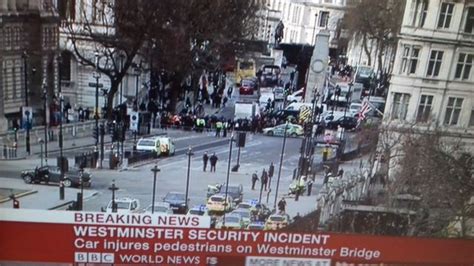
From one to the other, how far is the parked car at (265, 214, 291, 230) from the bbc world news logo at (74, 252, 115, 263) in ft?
1.67

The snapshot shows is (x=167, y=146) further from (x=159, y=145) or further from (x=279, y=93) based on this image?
(x=279, y=93)

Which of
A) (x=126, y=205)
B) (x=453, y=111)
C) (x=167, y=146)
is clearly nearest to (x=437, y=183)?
(x=453, y=111)

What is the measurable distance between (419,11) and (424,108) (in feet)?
1.00

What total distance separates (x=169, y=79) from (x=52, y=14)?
0.40 meters

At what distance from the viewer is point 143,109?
169cm

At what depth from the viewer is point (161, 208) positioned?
5.44ft

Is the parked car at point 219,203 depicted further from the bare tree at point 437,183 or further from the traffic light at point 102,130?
the bare tree at point 437,183

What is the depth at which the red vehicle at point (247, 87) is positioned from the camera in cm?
170

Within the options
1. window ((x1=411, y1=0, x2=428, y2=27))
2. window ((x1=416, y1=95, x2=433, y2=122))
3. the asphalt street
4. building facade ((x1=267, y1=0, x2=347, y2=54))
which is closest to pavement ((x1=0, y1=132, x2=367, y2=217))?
the asphalt street

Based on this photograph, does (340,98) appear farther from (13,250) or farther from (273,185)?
(13,250)

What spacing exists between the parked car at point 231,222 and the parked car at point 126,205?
0.87 feet

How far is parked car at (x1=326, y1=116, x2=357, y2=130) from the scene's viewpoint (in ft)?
5.60

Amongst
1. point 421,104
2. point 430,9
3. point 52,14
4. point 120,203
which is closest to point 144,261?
point 120,203

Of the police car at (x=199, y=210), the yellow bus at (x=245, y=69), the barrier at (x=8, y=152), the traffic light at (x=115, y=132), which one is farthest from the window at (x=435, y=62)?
the barrier at (x=8, y=152)
